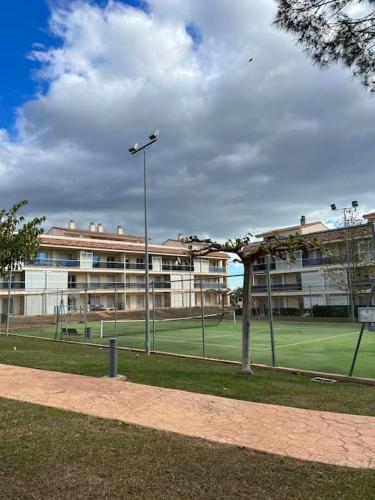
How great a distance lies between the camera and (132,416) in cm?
662

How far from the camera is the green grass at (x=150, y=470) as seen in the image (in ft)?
12.9

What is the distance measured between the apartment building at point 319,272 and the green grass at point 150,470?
2030 cm

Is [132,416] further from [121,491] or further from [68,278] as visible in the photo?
[68,278]

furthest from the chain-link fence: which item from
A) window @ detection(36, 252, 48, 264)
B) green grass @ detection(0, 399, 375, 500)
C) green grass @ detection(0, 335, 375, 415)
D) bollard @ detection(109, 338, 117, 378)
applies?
green grass @ detection(0, 399, 375, 500)

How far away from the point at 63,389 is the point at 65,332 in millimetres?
15003

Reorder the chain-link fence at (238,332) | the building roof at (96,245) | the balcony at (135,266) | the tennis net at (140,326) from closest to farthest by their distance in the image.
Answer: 1. the chain-link fence at (238,332)
2. the tennis net at (140,326)
3. the building roof at (96,245)
4. the balcony at (135,266)

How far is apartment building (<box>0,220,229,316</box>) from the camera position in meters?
45.8

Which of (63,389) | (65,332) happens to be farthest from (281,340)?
(63,389)

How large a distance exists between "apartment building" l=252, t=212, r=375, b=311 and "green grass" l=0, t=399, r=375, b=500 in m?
20.3

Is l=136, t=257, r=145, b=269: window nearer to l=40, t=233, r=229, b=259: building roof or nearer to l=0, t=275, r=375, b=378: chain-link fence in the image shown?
l=40, t=233, r=229, b=259: building roof

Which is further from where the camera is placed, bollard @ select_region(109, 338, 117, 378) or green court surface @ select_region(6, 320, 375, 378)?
green court surface @ select_region(6, 320, 375, 378)

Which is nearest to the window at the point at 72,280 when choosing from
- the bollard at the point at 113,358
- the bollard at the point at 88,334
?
the bollard at the point at 88,334

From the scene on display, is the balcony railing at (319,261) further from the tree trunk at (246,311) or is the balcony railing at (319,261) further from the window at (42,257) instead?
the tree trunk at (246,311)

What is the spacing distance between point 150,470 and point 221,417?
7.39 ft
